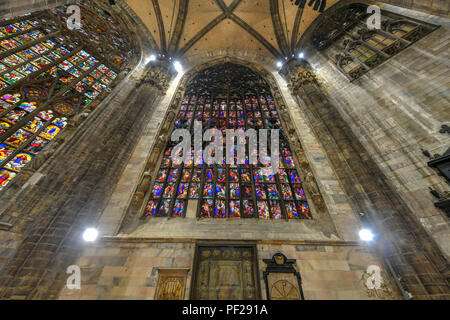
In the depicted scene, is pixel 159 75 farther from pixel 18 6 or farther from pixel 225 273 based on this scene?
pixel 225 273

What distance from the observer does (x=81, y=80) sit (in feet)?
24.0

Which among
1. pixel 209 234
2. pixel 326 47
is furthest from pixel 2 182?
pixel 326 47

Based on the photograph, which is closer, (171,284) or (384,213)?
(171,284)

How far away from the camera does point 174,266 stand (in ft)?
12.9

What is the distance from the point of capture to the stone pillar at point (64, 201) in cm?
332

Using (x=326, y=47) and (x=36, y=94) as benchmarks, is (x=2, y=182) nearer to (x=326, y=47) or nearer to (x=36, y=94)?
(x=36, y=94)

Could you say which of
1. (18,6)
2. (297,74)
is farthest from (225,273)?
(297,74)

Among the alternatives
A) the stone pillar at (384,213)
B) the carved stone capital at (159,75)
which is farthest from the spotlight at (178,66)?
the stone pillar at (384,213)

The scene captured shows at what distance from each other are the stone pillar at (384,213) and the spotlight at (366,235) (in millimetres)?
134

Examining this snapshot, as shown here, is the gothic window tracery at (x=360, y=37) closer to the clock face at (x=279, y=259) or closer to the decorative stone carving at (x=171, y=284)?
the clock face at (x=279, y=259)

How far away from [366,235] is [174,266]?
479cm

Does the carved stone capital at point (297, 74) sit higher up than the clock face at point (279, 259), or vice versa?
the carved stone capital at point (297, 74)

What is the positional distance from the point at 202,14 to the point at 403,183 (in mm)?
14879

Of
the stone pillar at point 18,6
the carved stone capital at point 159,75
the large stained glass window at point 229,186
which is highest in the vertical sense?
the carved stone capital at point 159,75
